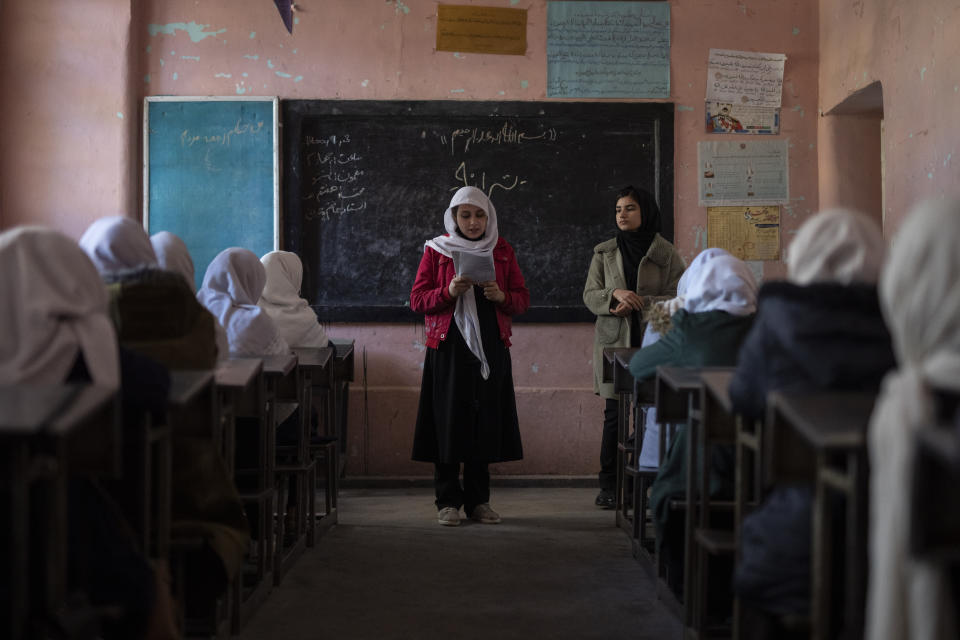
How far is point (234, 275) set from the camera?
3871 millimetres

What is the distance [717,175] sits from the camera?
5688 mm

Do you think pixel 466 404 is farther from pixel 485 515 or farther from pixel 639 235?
pixel 639 235

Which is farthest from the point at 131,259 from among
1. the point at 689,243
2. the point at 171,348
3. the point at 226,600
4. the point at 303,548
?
the point at 689,243

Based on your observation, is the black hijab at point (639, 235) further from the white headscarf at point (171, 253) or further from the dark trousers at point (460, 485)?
the white headscarf at point (171, 253)

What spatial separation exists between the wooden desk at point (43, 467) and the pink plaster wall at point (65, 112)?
367cm

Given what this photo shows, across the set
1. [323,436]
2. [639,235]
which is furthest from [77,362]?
[639,235]

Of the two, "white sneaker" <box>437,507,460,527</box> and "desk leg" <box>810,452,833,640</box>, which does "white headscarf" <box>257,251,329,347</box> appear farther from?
"desk leg" <box>810,452,833,640</box>


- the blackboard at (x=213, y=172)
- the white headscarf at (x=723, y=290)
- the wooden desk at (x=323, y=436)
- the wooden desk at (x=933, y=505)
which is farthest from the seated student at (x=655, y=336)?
the blackboard at (x=213, y=172)

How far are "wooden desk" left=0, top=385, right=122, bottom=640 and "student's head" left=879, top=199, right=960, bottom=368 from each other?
1.36m

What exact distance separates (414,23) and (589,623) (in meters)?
3.59

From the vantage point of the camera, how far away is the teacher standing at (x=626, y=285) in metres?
4.88

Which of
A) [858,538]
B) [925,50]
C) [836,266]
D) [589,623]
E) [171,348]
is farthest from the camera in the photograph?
[925,50]

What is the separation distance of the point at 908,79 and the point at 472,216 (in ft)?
6.39

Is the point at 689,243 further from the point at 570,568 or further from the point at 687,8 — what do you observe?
the point at 570,568
